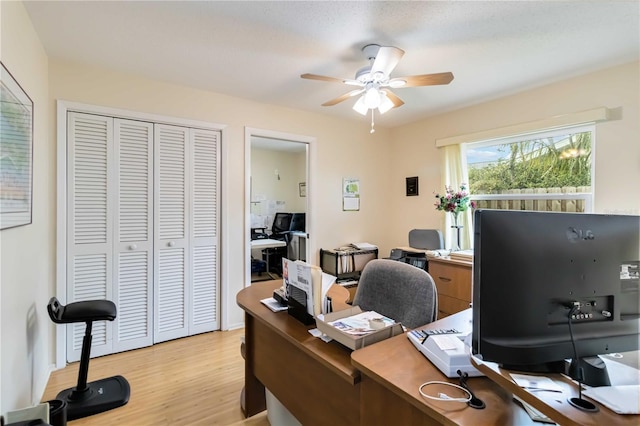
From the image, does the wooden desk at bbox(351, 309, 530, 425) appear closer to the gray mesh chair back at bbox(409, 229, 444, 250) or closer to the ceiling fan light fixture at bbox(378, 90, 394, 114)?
the ceiling fan light fixture at bbox(378, 90, 394, 114)

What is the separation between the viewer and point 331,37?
2.04 m

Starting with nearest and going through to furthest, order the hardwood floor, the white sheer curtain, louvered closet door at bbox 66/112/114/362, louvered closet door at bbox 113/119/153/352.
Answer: the hardwood floor, louvered closet door at bbox 66/112/114/362, louvered closet door at bbox 113/119/153/352, the white sheer curtain

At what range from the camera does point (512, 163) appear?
3287 millimetres

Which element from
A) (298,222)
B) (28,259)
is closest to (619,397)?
(28,259)

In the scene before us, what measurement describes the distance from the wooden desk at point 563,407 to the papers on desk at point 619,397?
1 centimetres

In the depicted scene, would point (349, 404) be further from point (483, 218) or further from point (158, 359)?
point (158, 359)

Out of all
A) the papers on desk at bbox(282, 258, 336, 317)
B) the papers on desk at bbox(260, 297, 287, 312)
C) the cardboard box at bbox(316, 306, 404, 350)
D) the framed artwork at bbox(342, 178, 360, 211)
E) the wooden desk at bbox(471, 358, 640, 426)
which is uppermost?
the framed artwork at bbox(342, 178, 360, 211)

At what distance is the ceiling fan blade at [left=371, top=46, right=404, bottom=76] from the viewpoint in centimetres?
185

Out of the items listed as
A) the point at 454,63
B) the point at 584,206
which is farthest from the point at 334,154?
the point at 584,206

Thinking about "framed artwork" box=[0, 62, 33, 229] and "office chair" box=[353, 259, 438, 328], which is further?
"office chair" box=[353, 259, 438, 328]

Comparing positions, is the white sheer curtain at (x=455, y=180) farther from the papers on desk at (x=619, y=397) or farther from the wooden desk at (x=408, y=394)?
the papers on desk at (x=619, y=397)

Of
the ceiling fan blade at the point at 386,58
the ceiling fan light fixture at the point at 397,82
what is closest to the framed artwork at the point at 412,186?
the ceiling fan light fixture at the point at 397,82

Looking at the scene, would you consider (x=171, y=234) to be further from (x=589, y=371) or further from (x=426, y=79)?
(x=589, y=371)

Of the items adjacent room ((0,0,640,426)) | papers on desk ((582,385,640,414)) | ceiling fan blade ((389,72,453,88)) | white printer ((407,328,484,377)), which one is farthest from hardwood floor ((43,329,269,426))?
ceiling fan blade ((389,72,453,88))
